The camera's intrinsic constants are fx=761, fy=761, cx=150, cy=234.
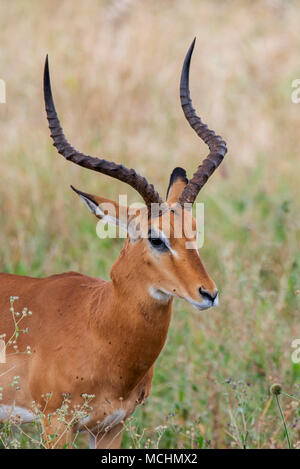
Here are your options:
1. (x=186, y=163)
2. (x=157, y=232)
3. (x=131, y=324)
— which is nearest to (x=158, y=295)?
(x=131, y=324)

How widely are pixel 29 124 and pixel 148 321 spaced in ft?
19.7

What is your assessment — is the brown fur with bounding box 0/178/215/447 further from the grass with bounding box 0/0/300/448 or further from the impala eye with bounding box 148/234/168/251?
the grass with bounding box 0/0/300/448

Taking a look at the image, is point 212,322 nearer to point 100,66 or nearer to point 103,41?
point 100,66

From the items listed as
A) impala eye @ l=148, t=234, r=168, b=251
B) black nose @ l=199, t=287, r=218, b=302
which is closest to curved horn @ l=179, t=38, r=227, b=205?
impala eye @ l=148, t=234, r=168, b=251

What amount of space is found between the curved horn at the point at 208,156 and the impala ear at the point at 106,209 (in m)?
0.33

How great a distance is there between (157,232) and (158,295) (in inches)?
14.5

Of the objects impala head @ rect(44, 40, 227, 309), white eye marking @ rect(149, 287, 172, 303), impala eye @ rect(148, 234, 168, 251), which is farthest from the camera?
white eye marking @ rect(149, 287, 172, 303)

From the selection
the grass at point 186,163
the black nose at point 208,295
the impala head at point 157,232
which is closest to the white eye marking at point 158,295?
the impala head at point 157,232

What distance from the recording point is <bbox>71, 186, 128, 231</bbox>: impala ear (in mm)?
4152

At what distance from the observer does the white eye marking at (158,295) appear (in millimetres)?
4148

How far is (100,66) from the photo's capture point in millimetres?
10219

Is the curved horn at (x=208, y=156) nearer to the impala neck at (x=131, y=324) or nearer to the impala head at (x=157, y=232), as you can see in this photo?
the impala head at (x=157, y=232)

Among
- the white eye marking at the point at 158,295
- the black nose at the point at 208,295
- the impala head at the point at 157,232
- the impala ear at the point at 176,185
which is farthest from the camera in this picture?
the impala ear at the point at 176,185

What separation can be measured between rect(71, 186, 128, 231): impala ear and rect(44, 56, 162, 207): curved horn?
0.48ft
